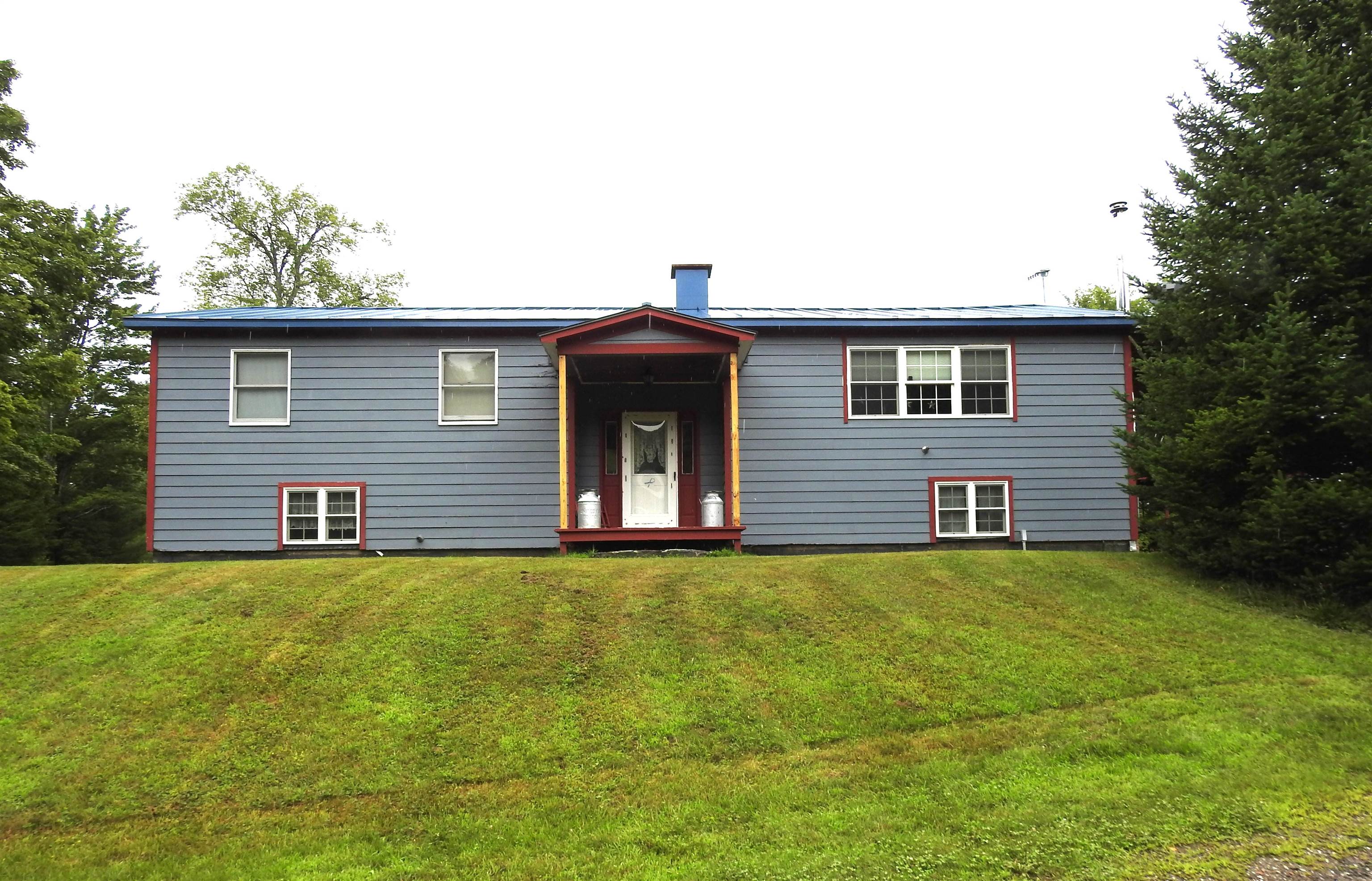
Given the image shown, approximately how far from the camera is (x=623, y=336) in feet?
44.2

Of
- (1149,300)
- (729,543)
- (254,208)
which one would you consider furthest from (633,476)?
(254,208)

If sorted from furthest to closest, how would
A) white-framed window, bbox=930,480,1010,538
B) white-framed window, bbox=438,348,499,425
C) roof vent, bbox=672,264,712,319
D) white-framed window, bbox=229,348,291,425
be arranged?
1. roof vent, bbox=672,264,712,319
2. white-framed window, bbox=930,480,1010,538
3. white-framed window, bbox=438,348,499,425
4. white-framed window, bbox=229,348,291,425

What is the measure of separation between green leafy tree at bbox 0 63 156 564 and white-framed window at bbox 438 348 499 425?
791cm

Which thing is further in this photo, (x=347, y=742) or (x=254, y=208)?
(x=254, y=208)

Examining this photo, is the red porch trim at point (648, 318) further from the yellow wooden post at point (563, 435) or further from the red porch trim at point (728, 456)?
the red porch trim at point (728, 456)

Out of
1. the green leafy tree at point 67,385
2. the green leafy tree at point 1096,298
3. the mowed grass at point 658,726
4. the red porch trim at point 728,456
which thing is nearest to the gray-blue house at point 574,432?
the red porch trim at point 728,456

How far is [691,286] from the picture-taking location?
52.2ft

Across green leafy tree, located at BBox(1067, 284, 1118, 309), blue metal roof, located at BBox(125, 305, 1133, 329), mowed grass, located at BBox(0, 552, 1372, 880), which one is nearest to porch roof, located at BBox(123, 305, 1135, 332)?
blue metal roof, located at BBox(125, 305, 1133, 329)

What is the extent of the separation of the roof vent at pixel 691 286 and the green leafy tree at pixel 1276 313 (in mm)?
6889

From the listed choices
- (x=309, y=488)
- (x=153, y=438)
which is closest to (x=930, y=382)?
(x=309, y=488)

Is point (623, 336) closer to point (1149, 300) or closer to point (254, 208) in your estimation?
point (1149, 300)

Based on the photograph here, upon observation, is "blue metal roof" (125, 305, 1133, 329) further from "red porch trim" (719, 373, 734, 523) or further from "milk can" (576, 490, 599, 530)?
"milk can" (576, 490, 599, 530)

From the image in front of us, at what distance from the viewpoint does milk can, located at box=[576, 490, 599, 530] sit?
46.5ft

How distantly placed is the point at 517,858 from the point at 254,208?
3205 centimetres
